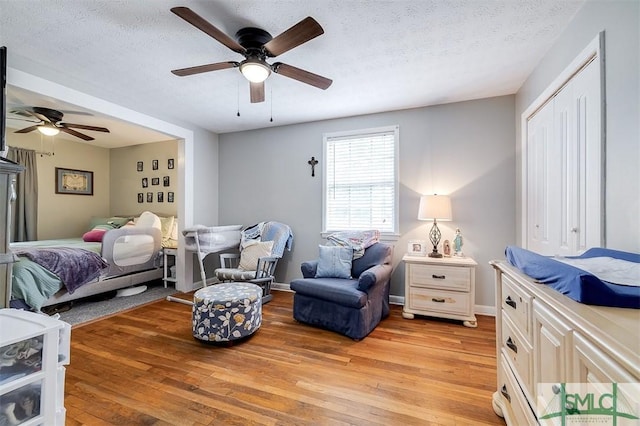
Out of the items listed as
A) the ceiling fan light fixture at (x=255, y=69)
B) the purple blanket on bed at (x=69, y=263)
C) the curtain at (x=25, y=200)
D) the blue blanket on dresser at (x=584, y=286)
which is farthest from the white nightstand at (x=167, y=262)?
the blue blanket on dresser at (x=584, y=286)

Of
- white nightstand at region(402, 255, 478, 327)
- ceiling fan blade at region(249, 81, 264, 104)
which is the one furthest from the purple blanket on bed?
white nightstand at region(402, 255, 478, 327)

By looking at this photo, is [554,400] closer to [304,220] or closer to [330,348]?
[330,348]

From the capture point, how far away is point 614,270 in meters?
0.94

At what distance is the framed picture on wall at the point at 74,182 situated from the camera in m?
5.11

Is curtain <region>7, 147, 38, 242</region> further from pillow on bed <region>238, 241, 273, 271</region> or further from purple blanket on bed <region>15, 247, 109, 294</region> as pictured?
pillow on bed <region>238, 241, 273, 271</region>

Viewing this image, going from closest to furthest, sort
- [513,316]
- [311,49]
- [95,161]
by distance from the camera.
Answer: [513,316], [311,49], [95,161]

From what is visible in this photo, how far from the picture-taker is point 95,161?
5605 mm

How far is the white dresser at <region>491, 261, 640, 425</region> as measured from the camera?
21.9 inches

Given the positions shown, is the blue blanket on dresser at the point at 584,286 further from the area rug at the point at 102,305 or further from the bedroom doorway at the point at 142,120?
the area rug at the point at 102,305

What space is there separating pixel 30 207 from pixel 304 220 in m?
4.78

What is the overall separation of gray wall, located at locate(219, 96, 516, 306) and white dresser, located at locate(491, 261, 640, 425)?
75.8 inches

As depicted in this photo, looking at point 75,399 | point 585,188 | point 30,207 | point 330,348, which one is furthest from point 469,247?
point 30,207

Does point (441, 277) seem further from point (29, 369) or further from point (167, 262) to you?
point (167, 262)

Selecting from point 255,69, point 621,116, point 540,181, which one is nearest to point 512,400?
point 621,116
